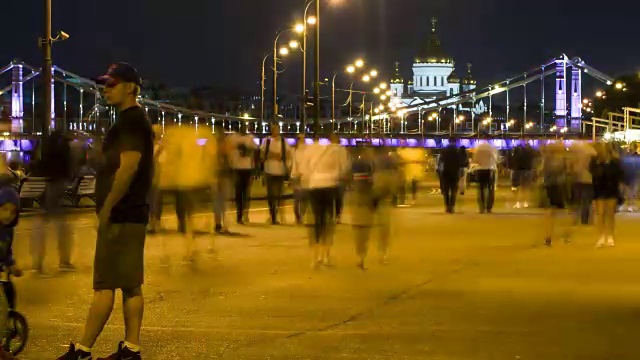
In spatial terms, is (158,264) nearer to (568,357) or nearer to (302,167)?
(302,167)

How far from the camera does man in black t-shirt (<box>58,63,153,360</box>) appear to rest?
7203mm

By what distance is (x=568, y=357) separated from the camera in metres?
8.22

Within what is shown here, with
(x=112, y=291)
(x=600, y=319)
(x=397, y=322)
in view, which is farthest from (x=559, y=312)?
(x=112, y=291)

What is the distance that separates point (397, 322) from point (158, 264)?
5113mm

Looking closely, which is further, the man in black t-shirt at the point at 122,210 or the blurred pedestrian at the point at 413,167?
the blurred pedestrian at the point at 413,167

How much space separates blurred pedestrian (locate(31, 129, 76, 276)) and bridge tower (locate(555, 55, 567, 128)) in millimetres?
127864

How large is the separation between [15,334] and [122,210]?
1.52 m

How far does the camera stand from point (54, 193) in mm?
13031

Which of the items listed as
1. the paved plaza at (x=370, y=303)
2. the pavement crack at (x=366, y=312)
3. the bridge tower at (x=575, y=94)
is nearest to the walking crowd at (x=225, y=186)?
the paved plaza at (x=370, y=303)

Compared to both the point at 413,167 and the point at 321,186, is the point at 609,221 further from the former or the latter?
the point at 413,167

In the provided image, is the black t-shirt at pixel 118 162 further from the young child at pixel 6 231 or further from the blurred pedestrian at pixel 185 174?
the blurred pedestrian at pixel 185 174

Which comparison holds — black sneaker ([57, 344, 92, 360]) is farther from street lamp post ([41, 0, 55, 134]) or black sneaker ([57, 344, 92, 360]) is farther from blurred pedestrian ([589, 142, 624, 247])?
street lamp post ([41, 0, 55, 134])

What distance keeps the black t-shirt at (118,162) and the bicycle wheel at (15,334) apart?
1328mm

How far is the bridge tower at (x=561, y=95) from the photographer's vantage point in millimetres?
138875
